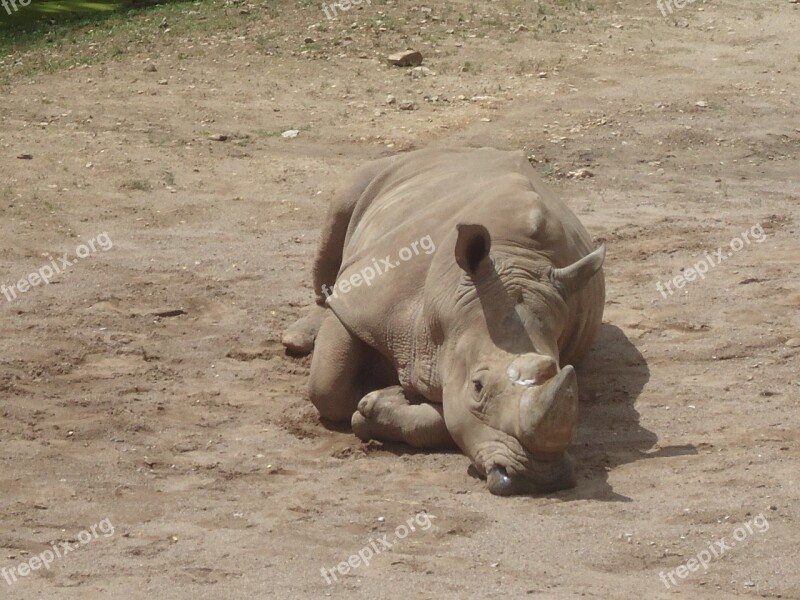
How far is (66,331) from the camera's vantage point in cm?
940

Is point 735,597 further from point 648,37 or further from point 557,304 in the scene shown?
point 648,37

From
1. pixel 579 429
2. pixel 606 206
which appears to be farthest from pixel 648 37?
pixel 579 429

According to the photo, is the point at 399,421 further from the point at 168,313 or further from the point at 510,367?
the point at 168,313
